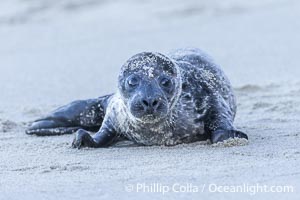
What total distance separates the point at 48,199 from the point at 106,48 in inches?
239

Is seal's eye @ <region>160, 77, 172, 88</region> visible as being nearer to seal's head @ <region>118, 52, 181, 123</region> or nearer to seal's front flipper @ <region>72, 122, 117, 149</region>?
seal's head @ <region>118, 52, 181, 123</region>

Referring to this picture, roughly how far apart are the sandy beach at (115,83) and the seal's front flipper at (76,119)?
0.69ft

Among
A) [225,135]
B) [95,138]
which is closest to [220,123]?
[225,135]

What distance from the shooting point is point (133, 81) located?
5594mm

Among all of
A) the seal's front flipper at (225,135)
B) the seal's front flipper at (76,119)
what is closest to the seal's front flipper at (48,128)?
the seal's front flipper at (76,119)

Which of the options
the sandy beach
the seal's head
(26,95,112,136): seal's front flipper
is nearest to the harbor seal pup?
the seal's head

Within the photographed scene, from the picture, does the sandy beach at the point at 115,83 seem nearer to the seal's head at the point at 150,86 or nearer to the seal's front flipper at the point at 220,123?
the seal's front flipper at the point at 220,123

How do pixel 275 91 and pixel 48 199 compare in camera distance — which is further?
pixel 275 91

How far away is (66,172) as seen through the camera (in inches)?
198

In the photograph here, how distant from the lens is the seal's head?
5.39 meters

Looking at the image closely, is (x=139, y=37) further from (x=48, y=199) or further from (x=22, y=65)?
(x=48, y=199)

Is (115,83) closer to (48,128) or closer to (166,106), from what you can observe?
(48,128)

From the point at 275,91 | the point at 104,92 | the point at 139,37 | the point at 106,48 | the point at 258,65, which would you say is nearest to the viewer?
the point at 275,91

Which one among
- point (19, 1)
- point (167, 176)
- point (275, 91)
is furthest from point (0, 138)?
point (19, 1)
